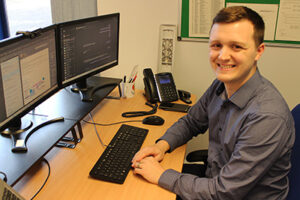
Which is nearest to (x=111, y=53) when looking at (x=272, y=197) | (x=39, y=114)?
(x=39, y=114)

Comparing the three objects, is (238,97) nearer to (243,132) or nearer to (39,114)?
(243,132)

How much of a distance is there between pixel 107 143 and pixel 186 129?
1.34 feet

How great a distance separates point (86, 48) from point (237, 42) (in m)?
0.89

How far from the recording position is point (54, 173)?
4.10 feet

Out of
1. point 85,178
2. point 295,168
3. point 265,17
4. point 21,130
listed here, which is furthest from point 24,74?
point 265,17

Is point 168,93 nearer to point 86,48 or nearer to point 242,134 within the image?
point 86,48

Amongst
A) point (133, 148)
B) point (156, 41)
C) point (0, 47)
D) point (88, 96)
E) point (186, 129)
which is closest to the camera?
point (0, 47)

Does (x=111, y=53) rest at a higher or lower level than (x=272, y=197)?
higher

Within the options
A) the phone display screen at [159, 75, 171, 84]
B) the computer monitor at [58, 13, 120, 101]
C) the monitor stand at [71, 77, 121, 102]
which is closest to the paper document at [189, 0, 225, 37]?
the phone display screen at [159, 75, 171, 84]

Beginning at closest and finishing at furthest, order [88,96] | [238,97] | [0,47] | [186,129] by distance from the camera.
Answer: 1. [0,47]
2. [238,97]
3. [186,129]
4. [88,96]

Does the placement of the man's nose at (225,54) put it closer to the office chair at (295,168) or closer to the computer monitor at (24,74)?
the office chair at (295,168)

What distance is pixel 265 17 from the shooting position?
1.92 m

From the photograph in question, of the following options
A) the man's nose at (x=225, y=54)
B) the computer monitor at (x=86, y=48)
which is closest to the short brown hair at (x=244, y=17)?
the man's nose at (x=225, y=54)

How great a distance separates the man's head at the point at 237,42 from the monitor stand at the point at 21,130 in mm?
802
